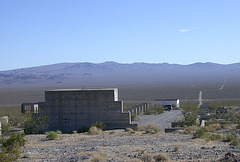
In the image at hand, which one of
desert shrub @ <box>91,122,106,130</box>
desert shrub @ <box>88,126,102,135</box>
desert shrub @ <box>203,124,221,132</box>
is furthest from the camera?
desert shrub @ <box>91,122,106,130</box>

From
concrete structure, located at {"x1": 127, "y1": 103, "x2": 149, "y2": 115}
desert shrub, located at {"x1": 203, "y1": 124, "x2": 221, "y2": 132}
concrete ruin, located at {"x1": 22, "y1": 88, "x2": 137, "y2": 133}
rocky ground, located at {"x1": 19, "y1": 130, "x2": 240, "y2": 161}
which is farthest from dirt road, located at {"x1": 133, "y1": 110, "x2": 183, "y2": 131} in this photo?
rocky ground, located at {"x1": 19, "y1": 130, "x2": 240, "y2": 161}

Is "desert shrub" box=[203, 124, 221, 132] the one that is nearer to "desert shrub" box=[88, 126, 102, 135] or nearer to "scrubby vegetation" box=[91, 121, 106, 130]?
"desert shrub" box=[88, 126, 102, 135]

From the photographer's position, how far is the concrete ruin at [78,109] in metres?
37.3

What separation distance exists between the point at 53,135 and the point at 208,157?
557 inches

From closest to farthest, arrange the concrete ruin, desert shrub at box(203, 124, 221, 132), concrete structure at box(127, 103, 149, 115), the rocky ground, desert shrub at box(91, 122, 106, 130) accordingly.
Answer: the rocky ground < desert shrub at box(203, 124, 221, 132) < desert shrub at box(91, 122, 106, 130) < the concrete ruin < concrete structure at box(127, 103, 149, 115)

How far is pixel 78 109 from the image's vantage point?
37750 millimetres

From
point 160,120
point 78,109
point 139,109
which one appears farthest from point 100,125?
point 139,109

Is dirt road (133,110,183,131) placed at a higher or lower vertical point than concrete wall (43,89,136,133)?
lower

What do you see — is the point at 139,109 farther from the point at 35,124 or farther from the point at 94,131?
the point at 94,131

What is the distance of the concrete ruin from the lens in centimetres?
3731

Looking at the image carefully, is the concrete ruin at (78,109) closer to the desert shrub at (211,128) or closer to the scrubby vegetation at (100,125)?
the scrubby vegetation at (100,125)

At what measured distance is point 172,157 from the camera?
17656mm

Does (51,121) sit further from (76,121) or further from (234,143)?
(234,143)

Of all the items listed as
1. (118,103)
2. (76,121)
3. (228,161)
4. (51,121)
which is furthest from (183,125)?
(228,161)
